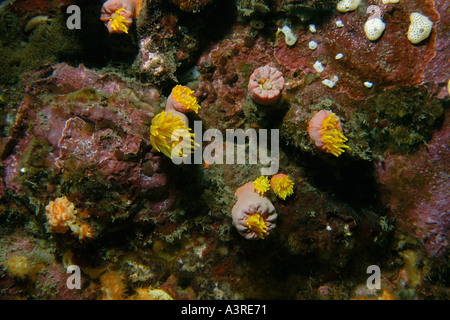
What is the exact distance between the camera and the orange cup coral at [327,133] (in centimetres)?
331

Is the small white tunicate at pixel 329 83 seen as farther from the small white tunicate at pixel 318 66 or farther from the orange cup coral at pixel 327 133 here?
the orange cup coral at pixel 327 133

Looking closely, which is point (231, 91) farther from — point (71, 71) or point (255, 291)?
point (255, 291)

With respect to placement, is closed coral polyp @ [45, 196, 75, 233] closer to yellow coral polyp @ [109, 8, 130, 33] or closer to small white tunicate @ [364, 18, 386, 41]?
yellow coral polyp @ [109, 8, 130, 33]

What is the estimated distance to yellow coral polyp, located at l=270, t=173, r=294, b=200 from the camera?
379 cm

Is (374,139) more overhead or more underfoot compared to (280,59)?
more underfoot

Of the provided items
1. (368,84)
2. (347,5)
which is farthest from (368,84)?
(347,5)

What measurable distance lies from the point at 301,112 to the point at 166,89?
2.32m

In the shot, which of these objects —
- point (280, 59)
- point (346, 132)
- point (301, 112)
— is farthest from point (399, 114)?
point (280, 59)

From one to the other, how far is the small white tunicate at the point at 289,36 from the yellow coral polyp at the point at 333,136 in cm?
169

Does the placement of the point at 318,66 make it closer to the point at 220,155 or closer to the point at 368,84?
the point at 368,84

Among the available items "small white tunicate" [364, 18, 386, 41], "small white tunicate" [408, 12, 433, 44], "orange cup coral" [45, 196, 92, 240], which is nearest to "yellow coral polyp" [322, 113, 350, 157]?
"small white tunicate" [364, 18, 386, 41]

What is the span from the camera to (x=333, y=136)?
3.37 m

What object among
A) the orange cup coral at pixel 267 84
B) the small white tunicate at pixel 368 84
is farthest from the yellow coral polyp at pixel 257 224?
the small white tunicate at pixel 368 84

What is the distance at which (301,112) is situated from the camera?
379cm
